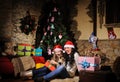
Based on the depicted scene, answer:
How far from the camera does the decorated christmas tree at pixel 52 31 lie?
282 inches

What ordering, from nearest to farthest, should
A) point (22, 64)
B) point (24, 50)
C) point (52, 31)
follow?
point (22, 64)
point (24, 50)
point (52, 31)

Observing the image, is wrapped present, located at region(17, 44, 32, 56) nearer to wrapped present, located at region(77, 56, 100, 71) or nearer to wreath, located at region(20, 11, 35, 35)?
wreath, located at region(20, 11, 35, 35)

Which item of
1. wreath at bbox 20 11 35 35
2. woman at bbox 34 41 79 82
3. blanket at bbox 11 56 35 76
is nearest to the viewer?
woman at bbox 34 41 79 82

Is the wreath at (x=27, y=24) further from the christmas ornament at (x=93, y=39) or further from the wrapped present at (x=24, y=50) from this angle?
the christmas ornament at (x=93, y=39)

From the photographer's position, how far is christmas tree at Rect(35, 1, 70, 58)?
7.17 meters

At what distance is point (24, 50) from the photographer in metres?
6.95

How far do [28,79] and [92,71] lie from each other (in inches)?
56.3

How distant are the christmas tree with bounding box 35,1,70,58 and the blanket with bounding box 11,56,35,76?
889 millimetres

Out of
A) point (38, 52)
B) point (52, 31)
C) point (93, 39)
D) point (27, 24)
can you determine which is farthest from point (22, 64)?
point (93, 39)

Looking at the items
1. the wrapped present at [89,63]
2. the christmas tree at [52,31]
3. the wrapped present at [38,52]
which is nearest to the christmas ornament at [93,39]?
the christmas tree at [52,31]

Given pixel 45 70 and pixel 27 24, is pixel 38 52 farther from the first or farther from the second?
pixel 45 70

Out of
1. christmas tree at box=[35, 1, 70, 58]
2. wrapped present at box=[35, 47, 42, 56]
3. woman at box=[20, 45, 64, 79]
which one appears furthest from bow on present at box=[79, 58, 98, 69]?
wrapped present at box=[35, 47, 42, 56]

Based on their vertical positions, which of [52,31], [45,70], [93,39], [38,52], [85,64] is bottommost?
[45,70]

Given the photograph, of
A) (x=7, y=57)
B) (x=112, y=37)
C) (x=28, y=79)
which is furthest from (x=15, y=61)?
(x=112, y=37)
